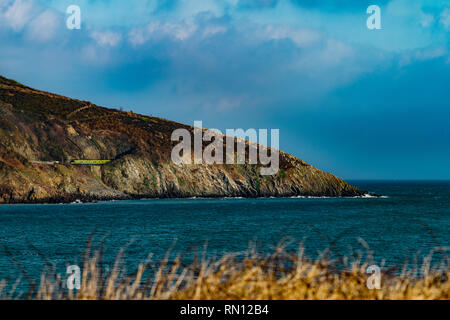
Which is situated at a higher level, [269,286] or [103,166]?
[103,166]

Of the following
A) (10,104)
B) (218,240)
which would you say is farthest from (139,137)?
(218,240)

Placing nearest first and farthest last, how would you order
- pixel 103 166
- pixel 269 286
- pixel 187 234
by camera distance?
pixel 269 286 → pixel 187 234 → pixel 103 166

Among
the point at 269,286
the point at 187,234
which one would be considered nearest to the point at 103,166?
the point at 187,234

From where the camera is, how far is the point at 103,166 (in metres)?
122

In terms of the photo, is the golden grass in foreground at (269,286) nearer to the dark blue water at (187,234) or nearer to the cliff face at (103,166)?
the dark blue water at (187,234)

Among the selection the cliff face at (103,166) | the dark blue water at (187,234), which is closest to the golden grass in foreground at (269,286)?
the dark blue water at (187,234)

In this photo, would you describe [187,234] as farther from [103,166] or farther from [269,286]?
[103,166]

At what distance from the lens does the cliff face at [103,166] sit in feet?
352

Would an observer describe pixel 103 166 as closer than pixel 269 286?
No

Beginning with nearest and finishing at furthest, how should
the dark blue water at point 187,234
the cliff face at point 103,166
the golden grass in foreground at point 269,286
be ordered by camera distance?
the golden grass in foreground at point 269,286 < the dark blue water at point 187,234 < the cliff face at point 103,166

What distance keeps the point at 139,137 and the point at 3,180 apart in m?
43.1

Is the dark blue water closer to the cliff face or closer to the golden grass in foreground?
the golden grass in foreground
